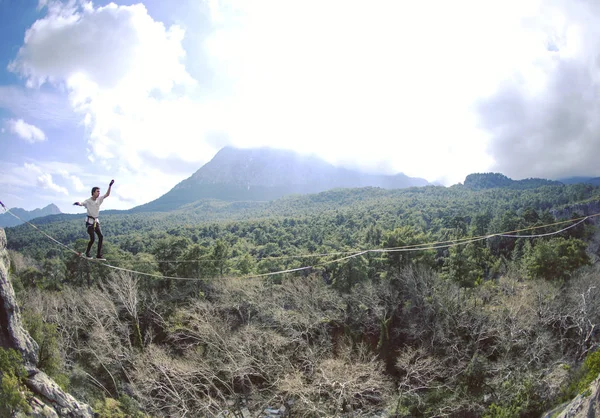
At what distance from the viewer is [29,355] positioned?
14.2 m

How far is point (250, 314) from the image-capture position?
81.5ft

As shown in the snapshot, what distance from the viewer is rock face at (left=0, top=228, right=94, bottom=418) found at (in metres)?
13.4

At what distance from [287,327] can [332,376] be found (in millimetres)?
5857

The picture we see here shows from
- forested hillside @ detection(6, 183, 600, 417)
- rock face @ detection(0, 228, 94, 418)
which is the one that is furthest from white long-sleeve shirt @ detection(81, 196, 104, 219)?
rock face @ detection(0, 228, 94, 418)

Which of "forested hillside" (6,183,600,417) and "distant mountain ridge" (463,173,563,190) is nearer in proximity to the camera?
"forested hillside" (6,183,600,417)

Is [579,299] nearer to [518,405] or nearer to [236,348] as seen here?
[518,405]

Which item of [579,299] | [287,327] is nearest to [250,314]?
[287,327]

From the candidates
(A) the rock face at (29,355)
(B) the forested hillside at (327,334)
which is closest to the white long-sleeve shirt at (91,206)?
(B) the forested hillside at (327,334)

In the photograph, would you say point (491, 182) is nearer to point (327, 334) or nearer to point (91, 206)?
point (327, 334)

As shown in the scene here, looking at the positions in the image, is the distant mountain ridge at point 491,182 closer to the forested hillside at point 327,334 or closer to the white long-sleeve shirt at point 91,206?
the forested hillside at point 327,334

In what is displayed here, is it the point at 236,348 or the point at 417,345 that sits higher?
the point at 236,348

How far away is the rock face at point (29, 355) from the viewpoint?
13380 millimetres

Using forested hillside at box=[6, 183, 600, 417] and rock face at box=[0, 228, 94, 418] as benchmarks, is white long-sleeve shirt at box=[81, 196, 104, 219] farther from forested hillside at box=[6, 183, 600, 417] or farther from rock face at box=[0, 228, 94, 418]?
rock face at box=[0, 228, 94, 418]

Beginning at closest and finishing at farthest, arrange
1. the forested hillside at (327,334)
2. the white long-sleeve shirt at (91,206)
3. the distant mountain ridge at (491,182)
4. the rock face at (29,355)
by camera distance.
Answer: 1. the white long-sleeve shirt at (91,206)
2. the rock face at (29,355)
3. the forested hillside at (327,334)
4. the distant mountain ridge at (491,182)
